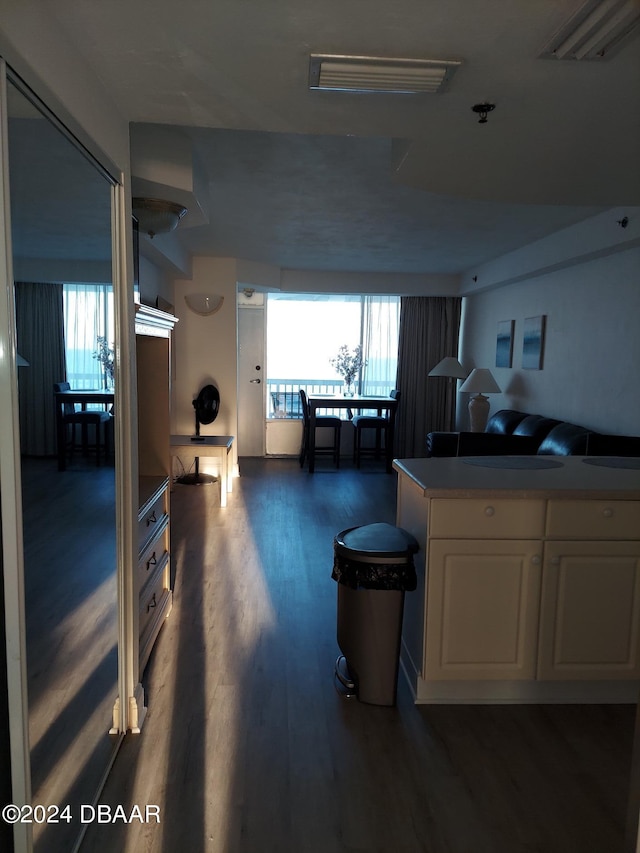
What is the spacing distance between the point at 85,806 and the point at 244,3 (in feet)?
7.05

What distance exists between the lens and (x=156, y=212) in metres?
3.17

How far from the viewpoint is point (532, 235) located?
512 cm

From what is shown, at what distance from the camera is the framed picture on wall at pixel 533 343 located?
18.1 feet

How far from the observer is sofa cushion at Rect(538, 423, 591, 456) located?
420 cm

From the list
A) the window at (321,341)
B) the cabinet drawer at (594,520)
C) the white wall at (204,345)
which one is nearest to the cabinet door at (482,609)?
the cabinet drawer at (594,520)

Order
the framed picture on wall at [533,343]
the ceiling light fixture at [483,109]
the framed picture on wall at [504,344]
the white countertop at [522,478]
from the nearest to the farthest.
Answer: the ceiling light fixture at [483,109], the white countertop at [522,478], the framed picture on wall at [533,343], the framed picture on wall at [504,344]

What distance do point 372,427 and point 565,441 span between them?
10.3 ft

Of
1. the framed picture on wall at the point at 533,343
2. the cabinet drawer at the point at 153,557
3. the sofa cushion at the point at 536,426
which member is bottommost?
the cabinet drawer at the point at 153,557

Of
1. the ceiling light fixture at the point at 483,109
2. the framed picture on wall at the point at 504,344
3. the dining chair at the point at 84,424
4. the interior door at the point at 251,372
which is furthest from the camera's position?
the interior door at the point at 251,372

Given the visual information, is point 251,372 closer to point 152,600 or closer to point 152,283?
point 152,283

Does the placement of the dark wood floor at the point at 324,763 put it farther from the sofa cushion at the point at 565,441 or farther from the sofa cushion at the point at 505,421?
the sofa cushion at the point at 505,421

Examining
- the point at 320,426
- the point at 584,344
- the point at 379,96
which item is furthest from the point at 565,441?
the point at 320,426

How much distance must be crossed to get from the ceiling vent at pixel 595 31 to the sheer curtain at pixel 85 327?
54.6 inches

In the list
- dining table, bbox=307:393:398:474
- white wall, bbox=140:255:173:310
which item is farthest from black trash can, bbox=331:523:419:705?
dining table, bbox=307:393:398:474
